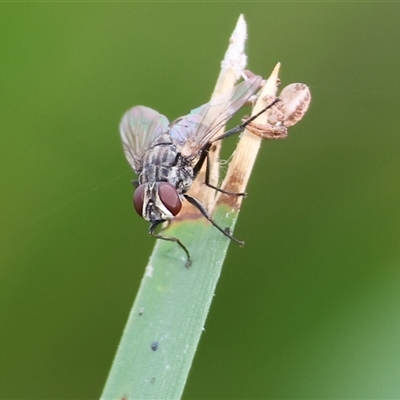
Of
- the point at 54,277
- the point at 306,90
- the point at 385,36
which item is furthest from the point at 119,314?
the point at 385,36

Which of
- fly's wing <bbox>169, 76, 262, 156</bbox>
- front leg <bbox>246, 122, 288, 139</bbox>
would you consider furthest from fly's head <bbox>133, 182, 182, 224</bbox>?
front leg <bbox>246, 122, 288, 139</bbox>

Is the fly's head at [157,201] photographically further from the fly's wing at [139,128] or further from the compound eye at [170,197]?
the fly's wing at [139,128]

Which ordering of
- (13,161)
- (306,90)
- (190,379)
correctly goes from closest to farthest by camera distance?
(306,90) → (190,379) → (13,161)

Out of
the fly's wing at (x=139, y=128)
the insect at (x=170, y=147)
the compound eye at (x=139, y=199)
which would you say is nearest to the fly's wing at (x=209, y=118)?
the insect at (x=170, y=147)

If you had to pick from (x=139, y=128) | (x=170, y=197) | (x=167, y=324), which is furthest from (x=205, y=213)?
(x=139, y=128)

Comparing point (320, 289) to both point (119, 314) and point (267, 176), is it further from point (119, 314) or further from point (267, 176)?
point (119, 314)

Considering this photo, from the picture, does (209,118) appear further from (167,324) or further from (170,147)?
(167,324)

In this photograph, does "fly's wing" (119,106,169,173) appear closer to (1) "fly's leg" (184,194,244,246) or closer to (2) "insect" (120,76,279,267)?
(2) "insect" (120,76,279,267)
